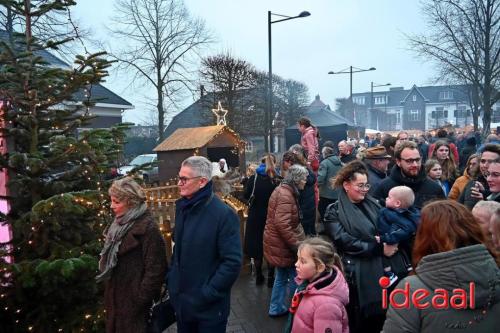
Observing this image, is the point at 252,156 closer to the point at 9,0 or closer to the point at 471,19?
the point at 471,19

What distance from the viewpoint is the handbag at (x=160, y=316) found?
3227mm

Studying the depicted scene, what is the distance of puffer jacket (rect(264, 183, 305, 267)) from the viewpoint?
4527mm

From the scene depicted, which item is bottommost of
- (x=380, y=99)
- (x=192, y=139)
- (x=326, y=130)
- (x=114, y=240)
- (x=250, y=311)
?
(x=250, y=311)

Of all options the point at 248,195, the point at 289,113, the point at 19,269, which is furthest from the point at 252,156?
the point at 19,269

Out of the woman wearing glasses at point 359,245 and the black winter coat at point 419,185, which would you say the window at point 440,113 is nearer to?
the black winter coat at point 419,185

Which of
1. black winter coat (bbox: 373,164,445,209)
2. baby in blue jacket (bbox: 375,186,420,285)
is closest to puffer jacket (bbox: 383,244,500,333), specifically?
baby in blue jacket (bbox: 375,186,420,285)

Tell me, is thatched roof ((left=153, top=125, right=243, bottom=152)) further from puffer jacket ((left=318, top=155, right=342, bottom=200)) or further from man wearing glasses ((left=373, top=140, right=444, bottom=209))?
man wearing glasses ((left=373, top=140, right=444, bottom=209))

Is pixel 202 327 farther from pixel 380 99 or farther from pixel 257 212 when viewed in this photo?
pixel 380 99

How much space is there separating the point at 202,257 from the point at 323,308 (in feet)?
3.18

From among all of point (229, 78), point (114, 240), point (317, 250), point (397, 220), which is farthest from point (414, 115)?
point (114, 240)

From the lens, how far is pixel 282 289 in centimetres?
489

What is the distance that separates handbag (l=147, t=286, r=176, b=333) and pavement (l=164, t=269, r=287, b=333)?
1508 mm

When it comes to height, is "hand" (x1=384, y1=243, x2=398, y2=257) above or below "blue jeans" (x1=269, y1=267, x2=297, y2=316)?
above

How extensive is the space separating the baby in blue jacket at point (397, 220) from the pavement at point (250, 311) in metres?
2.04
